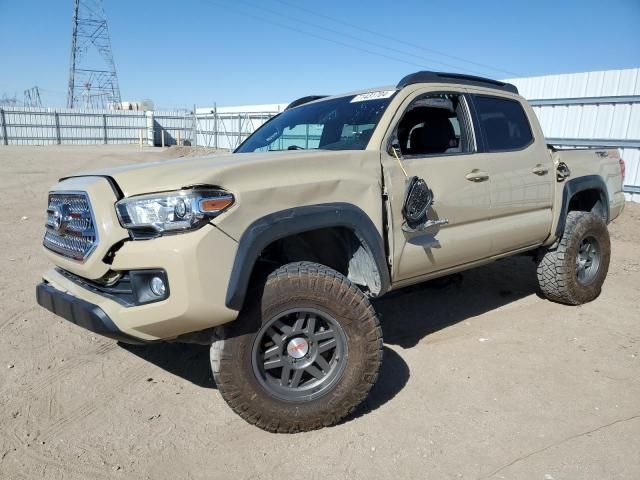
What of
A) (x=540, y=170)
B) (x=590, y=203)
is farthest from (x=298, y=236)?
(x=590, y=203)

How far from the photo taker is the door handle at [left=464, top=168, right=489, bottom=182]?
3.45 meters

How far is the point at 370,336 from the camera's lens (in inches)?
110

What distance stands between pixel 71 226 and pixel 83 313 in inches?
20.5

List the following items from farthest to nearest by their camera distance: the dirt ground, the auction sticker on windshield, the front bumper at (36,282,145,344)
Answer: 1. the auction sticker on windshield
2. the dirt ground
3. the front bumper at (36,282,145,344)

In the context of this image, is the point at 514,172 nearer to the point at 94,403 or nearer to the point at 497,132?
the point at 497,132

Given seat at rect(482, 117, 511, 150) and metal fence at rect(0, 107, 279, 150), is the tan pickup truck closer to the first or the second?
Result: seat at rect(482, 117, 511, 150)

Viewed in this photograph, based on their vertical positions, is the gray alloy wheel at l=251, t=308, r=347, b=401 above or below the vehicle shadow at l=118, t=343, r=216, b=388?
above

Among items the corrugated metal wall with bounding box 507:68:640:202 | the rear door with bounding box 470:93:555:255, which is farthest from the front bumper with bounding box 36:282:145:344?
the corrugated metal wall with bounding box 507:68:640:202

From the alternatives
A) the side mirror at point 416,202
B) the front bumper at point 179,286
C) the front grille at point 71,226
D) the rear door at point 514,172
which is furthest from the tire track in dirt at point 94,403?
the rear door at point 514,172

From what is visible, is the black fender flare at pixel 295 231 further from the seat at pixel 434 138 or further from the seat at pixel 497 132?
the seat at pixel 497 132

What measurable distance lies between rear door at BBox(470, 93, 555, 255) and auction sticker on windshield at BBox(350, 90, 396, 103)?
2.71ft

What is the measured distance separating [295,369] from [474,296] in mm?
2966

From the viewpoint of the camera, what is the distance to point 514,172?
12.6 feet

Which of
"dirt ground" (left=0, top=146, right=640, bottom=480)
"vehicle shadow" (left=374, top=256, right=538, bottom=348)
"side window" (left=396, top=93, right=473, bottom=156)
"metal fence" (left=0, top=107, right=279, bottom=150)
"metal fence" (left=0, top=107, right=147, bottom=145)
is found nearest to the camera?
"dirt ground" (left=0, top=146, right=640, bottom=480)
